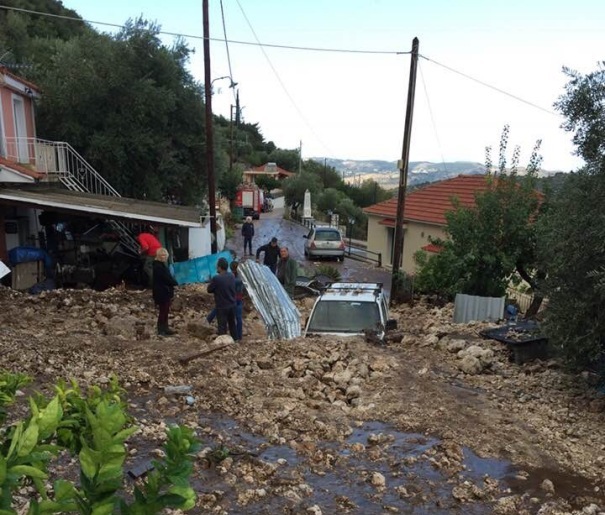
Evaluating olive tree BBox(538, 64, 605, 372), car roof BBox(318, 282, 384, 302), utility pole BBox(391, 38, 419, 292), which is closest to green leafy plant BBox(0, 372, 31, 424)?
olive tree BBox(538, 64, 605, 372)

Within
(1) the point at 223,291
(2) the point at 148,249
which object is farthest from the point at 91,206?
(1) the point at 223,291

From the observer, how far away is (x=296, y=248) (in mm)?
30219

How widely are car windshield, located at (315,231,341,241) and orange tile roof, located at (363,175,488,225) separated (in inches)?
115

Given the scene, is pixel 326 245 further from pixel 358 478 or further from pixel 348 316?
pixel 358 478

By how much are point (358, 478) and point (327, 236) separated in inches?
858

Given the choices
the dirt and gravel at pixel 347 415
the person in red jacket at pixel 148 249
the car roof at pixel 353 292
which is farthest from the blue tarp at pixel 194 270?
the car roof at pixel 353 292

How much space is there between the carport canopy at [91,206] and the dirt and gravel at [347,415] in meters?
3.15

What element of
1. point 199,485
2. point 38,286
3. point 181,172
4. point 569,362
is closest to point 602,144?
point 569,362

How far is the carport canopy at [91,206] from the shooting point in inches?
510

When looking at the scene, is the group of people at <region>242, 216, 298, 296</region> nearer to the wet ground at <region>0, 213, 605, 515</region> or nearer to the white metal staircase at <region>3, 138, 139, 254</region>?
the white metal staircase at <region>3, 138, 139, 254</region>

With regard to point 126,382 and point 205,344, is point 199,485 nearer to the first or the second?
point 126,382

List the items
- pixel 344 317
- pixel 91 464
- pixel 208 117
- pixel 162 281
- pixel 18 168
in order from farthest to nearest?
1. pixel 208 117
2. pixel 18 168
3. pixel 344 317
4. pixel 162 281
5. pixel 91 464

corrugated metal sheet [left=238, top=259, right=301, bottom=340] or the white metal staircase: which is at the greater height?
the white metal staircase

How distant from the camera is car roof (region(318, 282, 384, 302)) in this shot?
34.3ft
